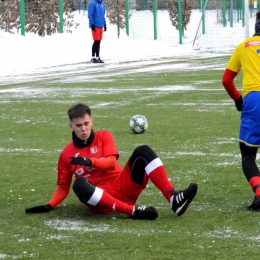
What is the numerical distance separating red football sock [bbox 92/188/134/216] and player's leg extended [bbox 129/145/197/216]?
254 mm

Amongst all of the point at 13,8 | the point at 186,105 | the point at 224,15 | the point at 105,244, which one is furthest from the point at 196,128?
the point at 224,15

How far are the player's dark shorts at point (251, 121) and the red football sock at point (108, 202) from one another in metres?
1.16

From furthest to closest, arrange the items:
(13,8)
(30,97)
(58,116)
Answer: (13,8)
(30,97)
(58,116)

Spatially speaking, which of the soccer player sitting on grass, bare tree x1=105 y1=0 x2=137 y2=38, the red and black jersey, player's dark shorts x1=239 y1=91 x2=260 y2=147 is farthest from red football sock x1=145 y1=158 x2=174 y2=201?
bare tree x1=105 y1=0 x2=137 y2=38

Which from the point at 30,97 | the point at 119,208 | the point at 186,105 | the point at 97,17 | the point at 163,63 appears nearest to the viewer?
the point at 119,208

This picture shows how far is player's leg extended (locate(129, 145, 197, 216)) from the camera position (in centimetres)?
555

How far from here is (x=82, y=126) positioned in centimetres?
584

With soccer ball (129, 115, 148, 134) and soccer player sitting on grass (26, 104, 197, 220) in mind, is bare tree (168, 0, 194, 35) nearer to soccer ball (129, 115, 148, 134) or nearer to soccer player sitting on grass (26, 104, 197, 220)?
soccer ball (129, 115, 148, 134)

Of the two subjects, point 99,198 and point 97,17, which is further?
point 97,17

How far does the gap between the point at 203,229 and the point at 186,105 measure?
8.04 m

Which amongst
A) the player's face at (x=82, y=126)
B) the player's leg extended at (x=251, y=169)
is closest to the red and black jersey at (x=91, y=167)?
the player's face at (x=82, y=126)

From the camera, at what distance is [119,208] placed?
18.7 ft

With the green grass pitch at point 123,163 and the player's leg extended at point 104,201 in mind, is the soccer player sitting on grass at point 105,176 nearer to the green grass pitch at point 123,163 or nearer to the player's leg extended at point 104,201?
the player's leg extended at point 104,201

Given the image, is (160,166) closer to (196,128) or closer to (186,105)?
(196,128)
